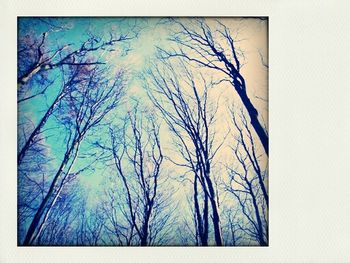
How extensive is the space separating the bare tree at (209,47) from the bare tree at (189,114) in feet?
0.22

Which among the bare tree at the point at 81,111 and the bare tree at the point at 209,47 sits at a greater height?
the bare tree at the point at 209,47

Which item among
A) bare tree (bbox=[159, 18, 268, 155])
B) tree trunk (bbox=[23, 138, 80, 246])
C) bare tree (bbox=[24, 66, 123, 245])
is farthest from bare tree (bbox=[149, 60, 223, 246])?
tree trunk (bbox=[23, 138, 80, 246])

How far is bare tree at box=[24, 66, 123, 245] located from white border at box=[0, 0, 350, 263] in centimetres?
19

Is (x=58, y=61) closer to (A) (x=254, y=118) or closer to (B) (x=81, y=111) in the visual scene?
(B) (x=81, y=111)

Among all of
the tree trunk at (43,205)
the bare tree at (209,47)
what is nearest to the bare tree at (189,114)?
the bare tree at (209,47)

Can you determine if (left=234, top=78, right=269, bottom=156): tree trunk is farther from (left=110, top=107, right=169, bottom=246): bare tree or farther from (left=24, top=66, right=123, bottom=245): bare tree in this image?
(left=24, top=66, right=123, bottom=245): bare tree

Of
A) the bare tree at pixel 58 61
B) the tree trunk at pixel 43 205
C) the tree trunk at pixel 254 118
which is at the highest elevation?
the bare tree at pixel 58 61

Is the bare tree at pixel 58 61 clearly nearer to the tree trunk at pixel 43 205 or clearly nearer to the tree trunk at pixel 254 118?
the tree trunk at pixel 43 205

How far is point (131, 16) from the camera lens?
2.76 m
